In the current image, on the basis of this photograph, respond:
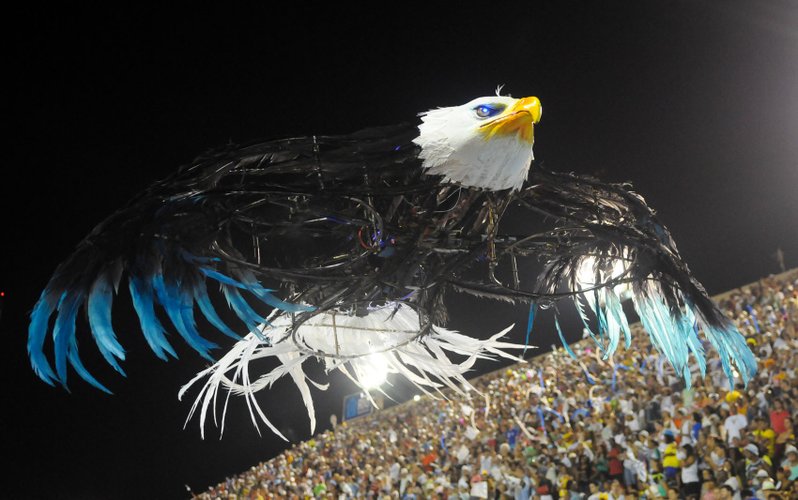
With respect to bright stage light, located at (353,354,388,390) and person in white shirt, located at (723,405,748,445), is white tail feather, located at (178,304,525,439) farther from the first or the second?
person in white shirt, located at (723,405,748,445)

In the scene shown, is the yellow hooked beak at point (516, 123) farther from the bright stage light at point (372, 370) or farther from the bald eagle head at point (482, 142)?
the bright stage light at point (372, 370)

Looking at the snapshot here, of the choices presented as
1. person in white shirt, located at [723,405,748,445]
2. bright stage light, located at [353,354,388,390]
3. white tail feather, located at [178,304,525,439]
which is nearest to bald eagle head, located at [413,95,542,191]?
white tail feather, located at [178,304,525,439]

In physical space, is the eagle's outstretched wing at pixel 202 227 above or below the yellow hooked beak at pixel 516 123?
below

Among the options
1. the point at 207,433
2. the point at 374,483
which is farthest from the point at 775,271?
the point at 207,433

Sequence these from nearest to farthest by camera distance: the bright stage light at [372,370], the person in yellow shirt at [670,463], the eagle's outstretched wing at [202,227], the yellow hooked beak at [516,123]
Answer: the eagle's outstretched wing at [202,227], the yellow hooked beak at [516,123], the bright stage light at [372,370], the person in yellow shirt at [670,463]

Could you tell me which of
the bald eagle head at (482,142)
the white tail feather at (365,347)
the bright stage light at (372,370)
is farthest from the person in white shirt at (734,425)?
the bald eagle head at (482,142)

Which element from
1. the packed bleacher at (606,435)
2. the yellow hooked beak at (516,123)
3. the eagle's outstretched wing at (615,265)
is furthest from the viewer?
the packed bleacher at (606,435)

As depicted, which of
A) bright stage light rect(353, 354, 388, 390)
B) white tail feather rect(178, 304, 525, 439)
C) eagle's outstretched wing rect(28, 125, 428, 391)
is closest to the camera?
eagle's outstretched wing rect(28, 125, 428, 391)
